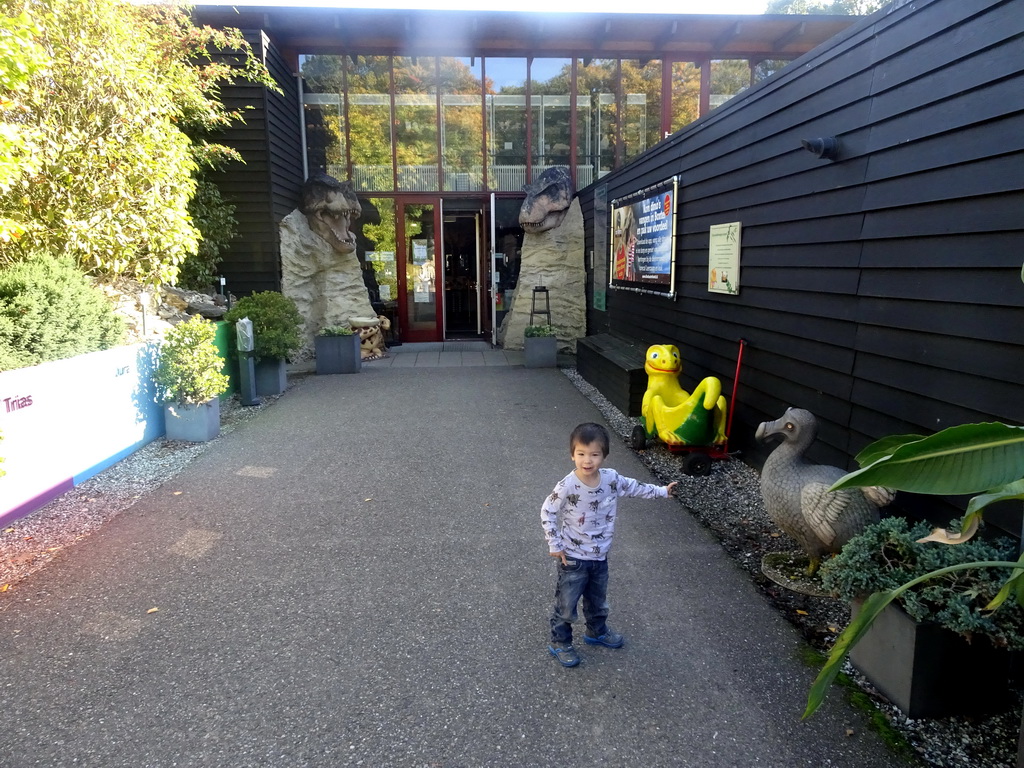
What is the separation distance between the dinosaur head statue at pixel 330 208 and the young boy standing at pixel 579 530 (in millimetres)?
10789

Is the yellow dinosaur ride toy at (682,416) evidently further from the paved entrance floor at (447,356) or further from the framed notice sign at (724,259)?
the paved entrance floor at (447,356)

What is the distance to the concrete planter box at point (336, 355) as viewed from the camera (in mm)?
11000

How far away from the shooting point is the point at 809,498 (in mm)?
3562

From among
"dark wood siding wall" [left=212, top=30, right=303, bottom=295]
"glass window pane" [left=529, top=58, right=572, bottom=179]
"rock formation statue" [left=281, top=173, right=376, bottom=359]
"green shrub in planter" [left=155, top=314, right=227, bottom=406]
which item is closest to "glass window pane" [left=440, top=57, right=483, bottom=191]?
"glass window pane" [left=529, top=58, right=572, bottom=179]

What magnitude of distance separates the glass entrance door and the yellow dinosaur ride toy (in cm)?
832

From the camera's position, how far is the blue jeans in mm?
3041

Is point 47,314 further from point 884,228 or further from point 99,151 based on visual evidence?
point 884,228

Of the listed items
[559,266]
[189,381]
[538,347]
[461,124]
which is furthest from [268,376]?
[461,124]

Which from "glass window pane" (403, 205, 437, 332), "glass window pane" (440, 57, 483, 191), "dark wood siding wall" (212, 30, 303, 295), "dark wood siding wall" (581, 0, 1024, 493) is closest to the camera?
"dark wood siding wall" (581, 0, 1024, 493)

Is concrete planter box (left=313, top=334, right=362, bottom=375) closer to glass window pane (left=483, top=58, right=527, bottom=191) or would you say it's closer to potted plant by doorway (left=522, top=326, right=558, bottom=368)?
potted plant by doorway (left=522, top=326, right=558, bottom=368)

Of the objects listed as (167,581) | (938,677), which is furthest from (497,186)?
(938,677)

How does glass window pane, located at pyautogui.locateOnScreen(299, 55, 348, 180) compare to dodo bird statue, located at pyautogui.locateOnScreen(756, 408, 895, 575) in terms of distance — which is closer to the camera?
dodo bird statue, located at pyautogui.locateOnScreen(756, 408, 895, 575)

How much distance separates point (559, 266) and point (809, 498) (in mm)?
9892

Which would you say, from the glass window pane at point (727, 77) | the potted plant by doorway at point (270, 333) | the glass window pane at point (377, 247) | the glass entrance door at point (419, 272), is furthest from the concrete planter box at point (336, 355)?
the glass window pane at point (727, 77)
